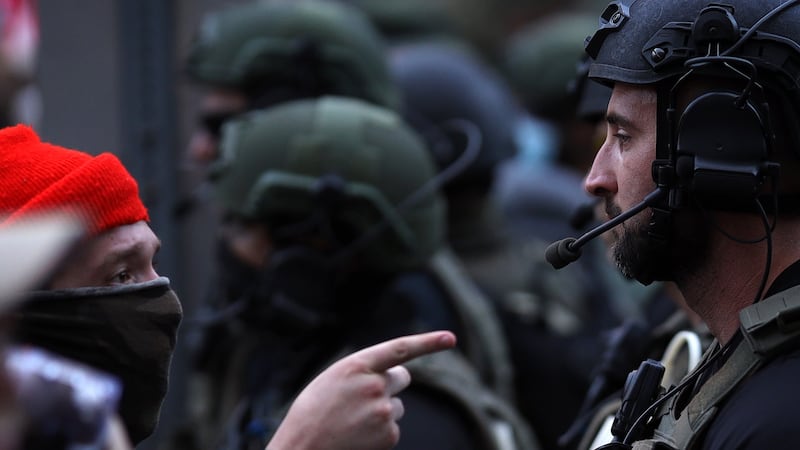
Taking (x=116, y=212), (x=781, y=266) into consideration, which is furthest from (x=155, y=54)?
(x=781, y=266)

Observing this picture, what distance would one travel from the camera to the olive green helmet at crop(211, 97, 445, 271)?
3625mm

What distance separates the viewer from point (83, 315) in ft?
6.59

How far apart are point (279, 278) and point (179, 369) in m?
2.10

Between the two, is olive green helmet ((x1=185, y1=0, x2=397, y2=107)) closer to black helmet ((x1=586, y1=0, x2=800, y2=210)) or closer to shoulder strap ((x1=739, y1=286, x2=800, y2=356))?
black helmet ((x1=586, y1=0, x2=800, y2=210))

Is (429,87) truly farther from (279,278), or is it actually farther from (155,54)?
(279,278)

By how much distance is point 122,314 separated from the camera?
2.09 metres

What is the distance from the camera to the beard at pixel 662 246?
2.26 metres

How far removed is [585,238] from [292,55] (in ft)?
9.04

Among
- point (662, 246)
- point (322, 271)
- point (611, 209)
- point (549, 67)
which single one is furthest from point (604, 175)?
point (549, 67)

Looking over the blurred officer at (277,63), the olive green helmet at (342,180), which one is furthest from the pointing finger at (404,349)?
the blurred officer at (277,63)

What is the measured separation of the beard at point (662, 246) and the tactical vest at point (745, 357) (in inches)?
7.2

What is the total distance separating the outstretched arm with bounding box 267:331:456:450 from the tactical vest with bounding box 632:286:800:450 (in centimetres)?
52

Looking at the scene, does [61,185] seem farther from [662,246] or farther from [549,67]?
[549,67]

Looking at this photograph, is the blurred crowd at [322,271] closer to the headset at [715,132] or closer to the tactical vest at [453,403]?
the tactical vest at [453,403]
